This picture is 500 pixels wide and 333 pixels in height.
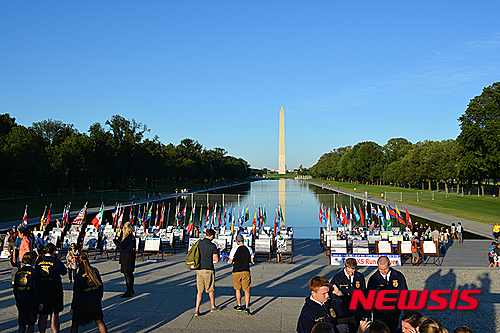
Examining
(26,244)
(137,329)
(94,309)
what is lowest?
(137,329)

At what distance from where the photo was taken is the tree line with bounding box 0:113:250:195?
49062 millimetres

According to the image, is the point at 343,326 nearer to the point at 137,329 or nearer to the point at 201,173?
the point at 137,329

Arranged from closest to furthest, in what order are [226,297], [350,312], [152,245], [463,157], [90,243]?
[350,312] → [226,297] → [152,245] → [90,243] → [463,157]

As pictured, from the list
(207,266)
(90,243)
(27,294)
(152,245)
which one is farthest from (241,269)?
(90,243)

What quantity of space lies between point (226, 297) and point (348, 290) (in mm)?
3868

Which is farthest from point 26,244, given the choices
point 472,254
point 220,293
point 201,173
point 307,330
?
point 201,173

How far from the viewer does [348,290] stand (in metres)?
5.40

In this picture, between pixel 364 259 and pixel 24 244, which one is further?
pixel 364 259

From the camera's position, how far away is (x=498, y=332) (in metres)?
6.66

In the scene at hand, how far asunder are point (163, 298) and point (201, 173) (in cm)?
11030

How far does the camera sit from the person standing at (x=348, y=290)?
4777 mm

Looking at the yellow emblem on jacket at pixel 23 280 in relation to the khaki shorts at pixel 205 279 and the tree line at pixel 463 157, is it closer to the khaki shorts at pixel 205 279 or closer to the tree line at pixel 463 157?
the khaki shorts at pixel 205 279

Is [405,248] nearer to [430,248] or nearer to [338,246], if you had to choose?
[430,248]

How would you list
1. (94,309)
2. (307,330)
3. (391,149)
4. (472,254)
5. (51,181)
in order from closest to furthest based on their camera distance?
(307,330) → (94,309) → (472,254) → (51,181) → (391,149)
